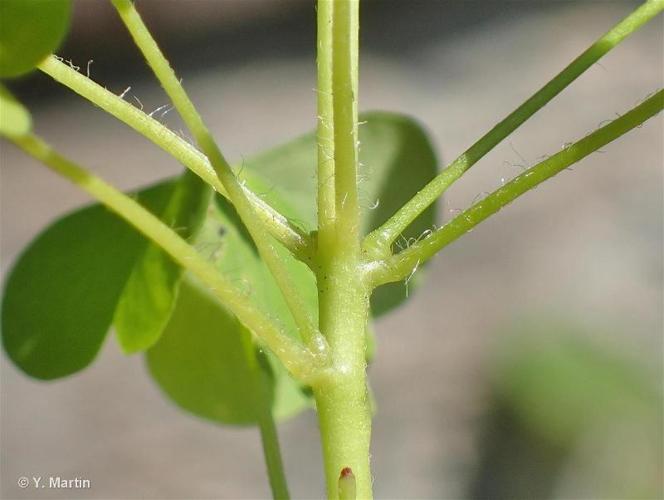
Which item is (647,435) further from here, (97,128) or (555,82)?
(97,128)

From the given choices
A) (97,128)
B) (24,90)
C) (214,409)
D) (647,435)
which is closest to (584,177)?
(647,435)

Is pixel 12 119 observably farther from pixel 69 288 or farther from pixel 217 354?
pixel 217 354

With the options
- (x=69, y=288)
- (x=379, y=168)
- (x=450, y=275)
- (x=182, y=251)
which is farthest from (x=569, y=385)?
(x=182, y=251)

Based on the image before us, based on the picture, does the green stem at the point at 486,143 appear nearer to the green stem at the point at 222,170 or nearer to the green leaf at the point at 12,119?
the green stem at the point at 222,170

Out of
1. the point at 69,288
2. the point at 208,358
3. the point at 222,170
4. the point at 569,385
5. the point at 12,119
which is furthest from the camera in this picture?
the point at 569,385

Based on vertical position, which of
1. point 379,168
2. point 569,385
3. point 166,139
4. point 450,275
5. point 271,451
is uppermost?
point 450,275

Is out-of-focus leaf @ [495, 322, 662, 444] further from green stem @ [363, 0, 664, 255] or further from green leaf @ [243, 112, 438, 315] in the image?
green stem @ [363, 0, 664, 255]

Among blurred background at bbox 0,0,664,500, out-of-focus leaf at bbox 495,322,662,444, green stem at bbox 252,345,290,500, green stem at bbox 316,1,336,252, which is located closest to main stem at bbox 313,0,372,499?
green stem at bbox 316,1,336,252
